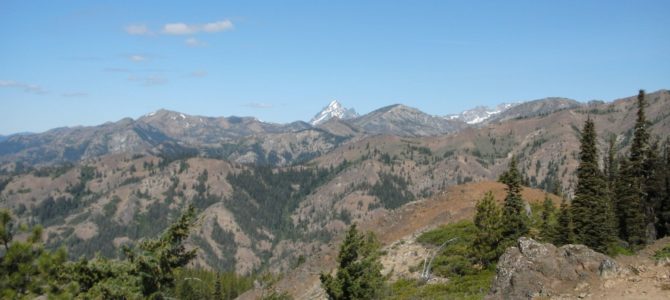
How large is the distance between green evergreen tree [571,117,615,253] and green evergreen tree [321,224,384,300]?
78.5 feet

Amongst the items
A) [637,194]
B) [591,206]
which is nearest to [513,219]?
[591,206]

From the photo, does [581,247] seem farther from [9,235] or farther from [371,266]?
[9,235]

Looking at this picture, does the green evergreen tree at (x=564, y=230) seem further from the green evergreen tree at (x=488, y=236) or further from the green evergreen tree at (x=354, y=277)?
the green evergreen tree at (x=354, y=277)

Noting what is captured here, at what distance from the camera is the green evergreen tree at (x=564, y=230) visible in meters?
48.7

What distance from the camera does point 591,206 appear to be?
2100 inches

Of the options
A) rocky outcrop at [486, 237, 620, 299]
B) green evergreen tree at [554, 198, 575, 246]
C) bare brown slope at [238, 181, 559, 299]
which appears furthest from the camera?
bare brown slope at [238, 181, 559, 299]

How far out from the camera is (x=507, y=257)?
25.4m

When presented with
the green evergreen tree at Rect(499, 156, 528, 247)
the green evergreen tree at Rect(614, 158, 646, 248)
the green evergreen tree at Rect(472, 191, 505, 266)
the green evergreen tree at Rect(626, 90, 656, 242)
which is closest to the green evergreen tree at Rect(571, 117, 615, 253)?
the green evergreen tree at Rect(614, 158, 646, 248)

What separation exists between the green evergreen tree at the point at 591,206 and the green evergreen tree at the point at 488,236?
11.0 metres

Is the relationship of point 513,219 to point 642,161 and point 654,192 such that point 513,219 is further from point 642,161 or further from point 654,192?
point 654,192

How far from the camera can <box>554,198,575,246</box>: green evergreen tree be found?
4872 cm

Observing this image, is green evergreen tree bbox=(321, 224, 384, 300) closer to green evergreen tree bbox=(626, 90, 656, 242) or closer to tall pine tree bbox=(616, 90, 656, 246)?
tall pine tree bbox=(616, 90, 656, 246)

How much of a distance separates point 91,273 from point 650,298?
1357 inches

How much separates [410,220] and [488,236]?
32138 millimetres
